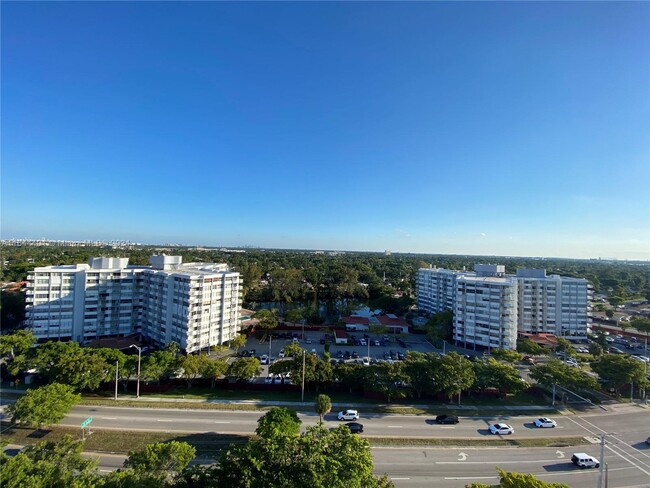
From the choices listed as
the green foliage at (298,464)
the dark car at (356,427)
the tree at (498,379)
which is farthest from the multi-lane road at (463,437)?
the green foliage at (298,464)

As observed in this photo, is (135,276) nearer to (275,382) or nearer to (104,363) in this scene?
(104,363)

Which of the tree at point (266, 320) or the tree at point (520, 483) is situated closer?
the tree at point (520, 483)

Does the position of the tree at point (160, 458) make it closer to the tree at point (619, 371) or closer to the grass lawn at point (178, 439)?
the grass lawn at point (178, 439)

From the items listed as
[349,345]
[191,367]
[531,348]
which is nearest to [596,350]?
[531,348]

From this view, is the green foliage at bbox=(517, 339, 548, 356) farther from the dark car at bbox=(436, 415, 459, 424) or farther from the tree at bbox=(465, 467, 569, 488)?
the tree at bbox=(465, 467, 569, 488)

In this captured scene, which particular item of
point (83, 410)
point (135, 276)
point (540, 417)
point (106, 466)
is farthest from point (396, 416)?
point (135, 276)

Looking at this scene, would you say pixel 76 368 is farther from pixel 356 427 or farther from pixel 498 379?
pixel 498 379

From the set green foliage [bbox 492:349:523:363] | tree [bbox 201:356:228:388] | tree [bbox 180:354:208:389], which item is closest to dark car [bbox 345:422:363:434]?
tree [bbox 201:356:228:388]
